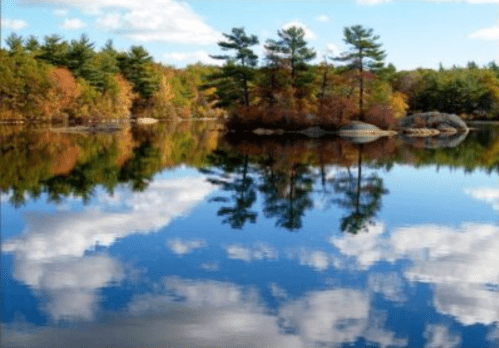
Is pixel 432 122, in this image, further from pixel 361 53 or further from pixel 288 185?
pixel 288 185

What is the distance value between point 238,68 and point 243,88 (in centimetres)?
252

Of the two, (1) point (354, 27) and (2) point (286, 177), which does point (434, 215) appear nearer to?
(2) point (286, 177)

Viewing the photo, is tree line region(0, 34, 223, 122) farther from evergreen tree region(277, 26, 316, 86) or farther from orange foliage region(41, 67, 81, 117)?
evergreen tree region(277, 26, 316, 86)

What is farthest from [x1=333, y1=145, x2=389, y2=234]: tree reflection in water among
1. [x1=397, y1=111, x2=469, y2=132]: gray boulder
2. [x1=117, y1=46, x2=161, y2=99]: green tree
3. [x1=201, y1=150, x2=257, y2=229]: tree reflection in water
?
[x1=117, y1=46, x2=161, y2=99]: green tree

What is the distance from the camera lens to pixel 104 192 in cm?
1772

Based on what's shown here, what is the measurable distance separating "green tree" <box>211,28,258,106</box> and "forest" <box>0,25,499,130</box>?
0.10 metres

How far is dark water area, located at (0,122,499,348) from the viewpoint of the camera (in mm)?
7020

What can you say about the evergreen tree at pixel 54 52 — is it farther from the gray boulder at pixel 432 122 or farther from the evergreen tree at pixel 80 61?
the gray boulder at pixel 432 122

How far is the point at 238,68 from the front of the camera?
55.7 m

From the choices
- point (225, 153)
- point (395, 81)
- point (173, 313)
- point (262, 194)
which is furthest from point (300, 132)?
point (395, 81)

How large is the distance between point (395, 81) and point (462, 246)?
92.4 metres

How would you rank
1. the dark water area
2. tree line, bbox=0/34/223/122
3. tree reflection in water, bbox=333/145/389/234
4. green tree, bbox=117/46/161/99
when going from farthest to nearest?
green tree, bbox=117/46/161/99 → tree line, bbox=0/34/223/122 → tree reflection in water, bbox=333/145/389/234 → the dark water area

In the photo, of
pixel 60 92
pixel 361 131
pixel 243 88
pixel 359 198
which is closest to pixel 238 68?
pixel 243 88

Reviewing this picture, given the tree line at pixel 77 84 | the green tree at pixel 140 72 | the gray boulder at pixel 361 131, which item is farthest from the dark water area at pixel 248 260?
the green tree at pixel 140 72
